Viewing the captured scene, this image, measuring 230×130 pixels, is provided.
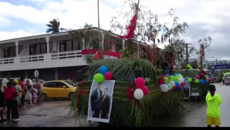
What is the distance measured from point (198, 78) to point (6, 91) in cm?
1031

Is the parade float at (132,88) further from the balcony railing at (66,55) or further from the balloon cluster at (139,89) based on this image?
the balcony railing at (66,55)

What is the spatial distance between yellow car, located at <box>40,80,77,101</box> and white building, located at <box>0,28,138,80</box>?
8.80 meters

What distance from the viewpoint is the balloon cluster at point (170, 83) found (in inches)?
331

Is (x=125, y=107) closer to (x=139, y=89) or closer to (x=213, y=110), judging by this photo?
(x=139, y=89)

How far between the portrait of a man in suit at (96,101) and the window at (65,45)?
23.8 m

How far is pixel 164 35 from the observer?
43.7 feet

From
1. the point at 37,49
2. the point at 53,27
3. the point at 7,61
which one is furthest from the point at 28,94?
the point at 53,27

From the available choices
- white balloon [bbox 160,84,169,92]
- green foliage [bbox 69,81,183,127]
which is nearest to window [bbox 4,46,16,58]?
green foliage [bbox 69,81,183,127]

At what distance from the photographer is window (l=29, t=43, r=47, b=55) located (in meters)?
32.6

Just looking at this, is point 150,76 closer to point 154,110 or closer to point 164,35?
point 154,110

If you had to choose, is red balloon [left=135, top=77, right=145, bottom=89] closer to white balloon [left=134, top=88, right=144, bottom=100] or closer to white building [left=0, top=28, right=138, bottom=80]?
white balloon [left=134, top=88, right=144, bottom=100]

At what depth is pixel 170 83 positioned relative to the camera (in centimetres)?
923

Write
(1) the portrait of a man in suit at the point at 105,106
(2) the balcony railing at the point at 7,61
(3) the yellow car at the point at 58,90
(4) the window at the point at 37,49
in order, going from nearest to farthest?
1. (1) the portrait of a man in suit at the point at 105,106
2. (3) the yellow car at the point at 58,90
3. (2) the balcony railing at the point at 7,61
4. (4) the window at the point at 37,49

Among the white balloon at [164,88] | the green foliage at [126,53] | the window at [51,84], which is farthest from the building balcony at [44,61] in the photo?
the white balloon at [164,88]
